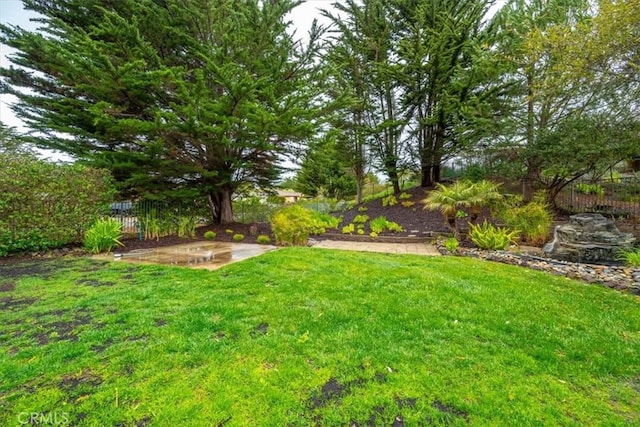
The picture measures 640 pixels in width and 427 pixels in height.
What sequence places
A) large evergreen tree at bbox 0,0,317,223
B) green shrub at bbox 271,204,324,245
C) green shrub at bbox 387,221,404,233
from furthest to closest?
green shrub at bbox 387,221,404,233 → green shrub at bbox 271,204,324,245 → large evergreen tree at bbox 0,0,317,223

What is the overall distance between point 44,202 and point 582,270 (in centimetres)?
1023

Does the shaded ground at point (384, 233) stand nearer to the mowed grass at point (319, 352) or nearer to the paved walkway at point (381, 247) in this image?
the paved walkway at point (381, 247)

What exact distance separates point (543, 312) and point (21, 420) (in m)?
4.36

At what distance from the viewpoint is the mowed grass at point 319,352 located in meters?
1.68

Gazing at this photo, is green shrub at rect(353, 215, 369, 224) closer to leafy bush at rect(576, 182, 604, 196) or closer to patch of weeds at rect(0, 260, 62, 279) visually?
leafy bush at rect(576, 182, 604, 196)

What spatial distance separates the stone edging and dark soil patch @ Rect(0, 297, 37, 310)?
7.18 metres

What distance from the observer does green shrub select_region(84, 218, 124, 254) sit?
20.3 feet

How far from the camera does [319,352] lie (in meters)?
2.26

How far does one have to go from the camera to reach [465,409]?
1693 millimetres

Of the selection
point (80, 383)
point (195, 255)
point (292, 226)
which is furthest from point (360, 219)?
point (80, 383)

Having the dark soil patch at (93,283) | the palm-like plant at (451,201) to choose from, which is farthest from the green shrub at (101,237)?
the palm-like plant at (451,201)

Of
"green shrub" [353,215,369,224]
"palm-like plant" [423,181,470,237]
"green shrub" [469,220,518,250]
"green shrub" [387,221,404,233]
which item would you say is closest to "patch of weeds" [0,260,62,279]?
"palm-like plant" [423,181,470,237]

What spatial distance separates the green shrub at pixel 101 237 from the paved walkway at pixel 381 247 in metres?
4.74

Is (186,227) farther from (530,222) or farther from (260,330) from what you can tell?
(530,222)
